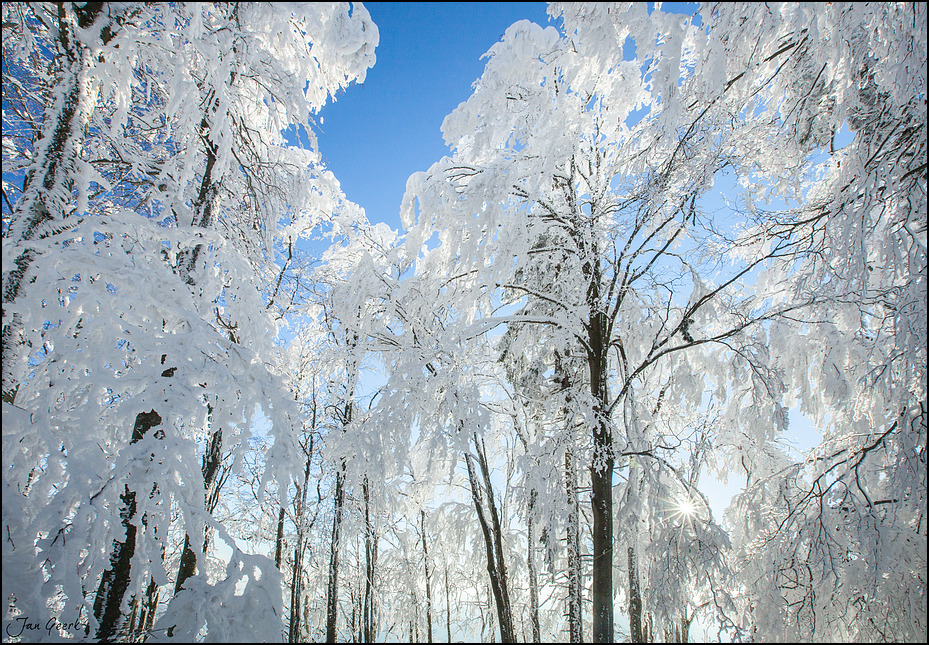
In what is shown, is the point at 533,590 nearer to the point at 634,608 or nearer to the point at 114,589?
the point at 634,608

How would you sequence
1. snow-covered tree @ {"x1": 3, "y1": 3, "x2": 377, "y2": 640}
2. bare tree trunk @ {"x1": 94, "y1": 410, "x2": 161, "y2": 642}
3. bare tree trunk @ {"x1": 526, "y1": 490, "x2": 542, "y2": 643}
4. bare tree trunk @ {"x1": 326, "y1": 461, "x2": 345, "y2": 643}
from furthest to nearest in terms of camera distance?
1. bare tree trunk @ {"x1": 326, "y1": 461, "x2": 345, "y2": 643}
2. bare tree trunk @ {"x1": 526, "y1": 490, "x2": 542, "y2": 643}
3. bare tree trunk @ {"x1": 94, "y1": 410, "x2": 161, "y2": 642}
4. snow-covered tree @ {"x1": 3, "y1": 3, "x2": 377, "y2": 640}

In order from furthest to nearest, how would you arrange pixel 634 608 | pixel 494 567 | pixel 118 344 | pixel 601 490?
1. pixel 634 608
2. pixel 494 567
3. pixel 601 490
4. pixel 118 344

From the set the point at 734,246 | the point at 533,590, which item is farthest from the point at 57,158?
the point at 533,590

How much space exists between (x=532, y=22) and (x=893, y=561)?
7.38m

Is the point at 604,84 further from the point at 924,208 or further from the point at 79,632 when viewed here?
the point at 79,632

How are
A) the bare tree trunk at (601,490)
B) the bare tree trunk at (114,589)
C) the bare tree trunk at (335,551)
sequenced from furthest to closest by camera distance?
the bare tree trunk at (335,551) < the bare tree trunk at (601,490) < the bare tree trunk at (114,589)

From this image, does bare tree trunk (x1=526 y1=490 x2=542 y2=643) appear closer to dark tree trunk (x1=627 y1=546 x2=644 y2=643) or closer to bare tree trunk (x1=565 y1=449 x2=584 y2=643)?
bare tree trunk (x1=565 y1=449 x2=584 y2=643)

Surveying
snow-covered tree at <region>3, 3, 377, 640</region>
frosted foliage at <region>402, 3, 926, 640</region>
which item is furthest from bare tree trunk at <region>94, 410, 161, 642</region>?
frosted foliage at <region>402, 3, 926, 640</region>

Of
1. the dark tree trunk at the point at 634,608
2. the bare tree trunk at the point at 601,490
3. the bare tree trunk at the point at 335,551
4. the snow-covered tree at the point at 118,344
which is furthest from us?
the bare tree trunk at the point at 335,551

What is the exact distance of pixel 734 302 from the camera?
544cm

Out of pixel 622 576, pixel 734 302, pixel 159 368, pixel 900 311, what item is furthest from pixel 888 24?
pixel 622 576

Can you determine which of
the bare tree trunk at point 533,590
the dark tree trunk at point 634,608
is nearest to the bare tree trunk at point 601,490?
the bare tree trunk at point 533,590
